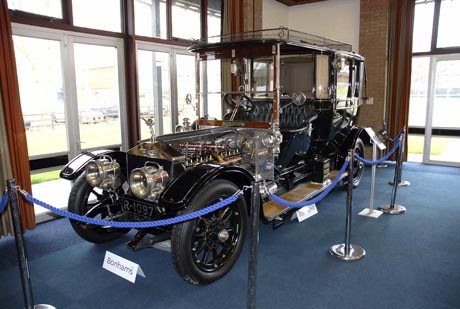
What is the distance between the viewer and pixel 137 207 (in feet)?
9.67

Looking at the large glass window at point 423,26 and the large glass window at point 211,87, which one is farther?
the large glass window at point 423,26

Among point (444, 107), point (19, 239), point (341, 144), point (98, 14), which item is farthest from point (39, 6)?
point (444, 107)

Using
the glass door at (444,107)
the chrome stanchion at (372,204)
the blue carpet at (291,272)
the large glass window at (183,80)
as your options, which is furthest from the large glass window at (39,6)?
the glass door at (444,107)

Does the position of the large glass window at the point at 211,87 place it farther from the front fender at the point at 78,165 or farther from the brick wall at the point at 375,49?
the brick wall at the point at 375,49

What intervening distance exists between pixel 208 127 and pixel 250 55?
0.89 meters

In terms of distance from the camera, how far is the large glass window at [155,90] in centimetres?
544

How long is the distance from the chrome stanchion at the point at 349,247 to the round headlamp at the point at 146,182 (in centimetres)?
160

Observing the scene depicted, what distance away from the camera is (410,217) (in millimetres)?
4309

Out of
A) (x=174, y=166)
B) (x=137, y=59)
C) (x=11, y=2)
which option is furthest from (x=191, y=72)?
(x=174, y=166)

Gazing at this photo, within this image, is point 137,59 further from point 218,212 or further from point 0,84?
point 218,212

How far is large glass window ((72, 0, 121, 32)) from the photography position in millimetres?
4539

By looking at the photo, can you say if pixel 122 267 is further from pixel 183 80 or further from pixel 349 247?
pixel 183 80

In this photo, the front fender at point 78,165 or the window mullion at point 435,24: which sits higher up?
the window mullion at point 435,24

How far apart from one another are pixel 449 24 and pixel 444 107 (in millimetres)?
1544
